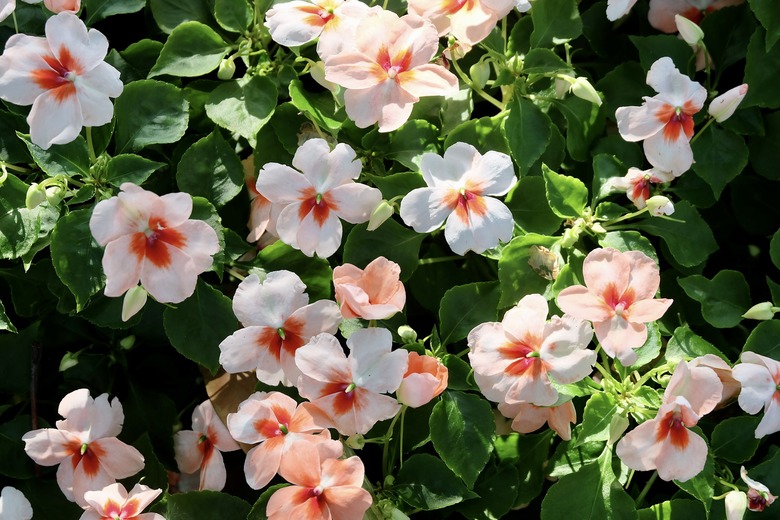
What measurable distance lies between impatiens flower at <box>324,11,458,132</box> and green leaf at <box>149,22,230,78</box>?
7.4 inches

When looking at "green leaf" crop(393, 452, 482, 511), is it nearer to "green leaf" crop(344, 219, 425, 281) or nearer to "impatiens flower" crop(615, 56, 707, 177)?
"green leaf" crop(344, 219, 425, 281)

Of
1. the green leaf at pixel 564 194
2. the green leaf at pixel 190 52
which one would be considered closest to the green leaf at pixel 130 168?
the green leaf at pixel 190 52

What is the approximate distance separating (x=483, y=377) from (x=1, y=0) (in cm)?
69

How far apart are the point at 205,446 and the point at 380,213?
390 millimetres

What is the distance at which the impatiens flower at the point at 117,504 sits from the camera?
939 millimetres

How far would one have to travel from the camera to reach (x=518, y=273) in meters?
1.00

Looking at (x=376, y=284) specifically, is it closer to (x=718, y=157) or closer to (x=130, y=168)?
(x=130, y=168)

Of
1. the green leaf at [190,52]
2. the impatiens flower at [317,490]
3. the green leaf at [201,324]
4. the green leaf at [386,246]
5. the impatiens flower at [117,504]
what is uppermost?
the green leaf at [190,52]

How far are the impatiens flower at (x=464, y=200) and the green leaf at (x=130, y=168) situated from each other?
0.29 m

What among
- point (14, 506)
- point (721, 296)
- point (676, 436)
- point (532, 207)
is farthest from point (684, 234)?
point (14, 506)

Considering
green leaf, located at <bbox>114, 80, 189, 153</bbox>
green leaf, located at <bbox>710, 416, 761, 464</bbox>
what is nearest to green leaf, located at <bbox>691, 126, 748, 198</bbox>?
green leaf, located at <bbox>710, 416, 761, 464</bbox>

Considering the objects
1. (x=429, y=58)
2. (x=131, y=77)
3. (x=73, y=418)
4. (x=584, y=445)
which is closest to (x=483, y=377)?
(x=584, y=445)

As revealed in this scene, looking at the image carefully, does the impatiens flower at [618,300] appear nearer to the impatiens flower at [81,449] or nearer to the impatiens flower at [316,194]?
the impatiens flower at [316,194]

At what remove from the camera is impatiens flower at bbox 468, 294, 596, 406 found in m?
0.88
